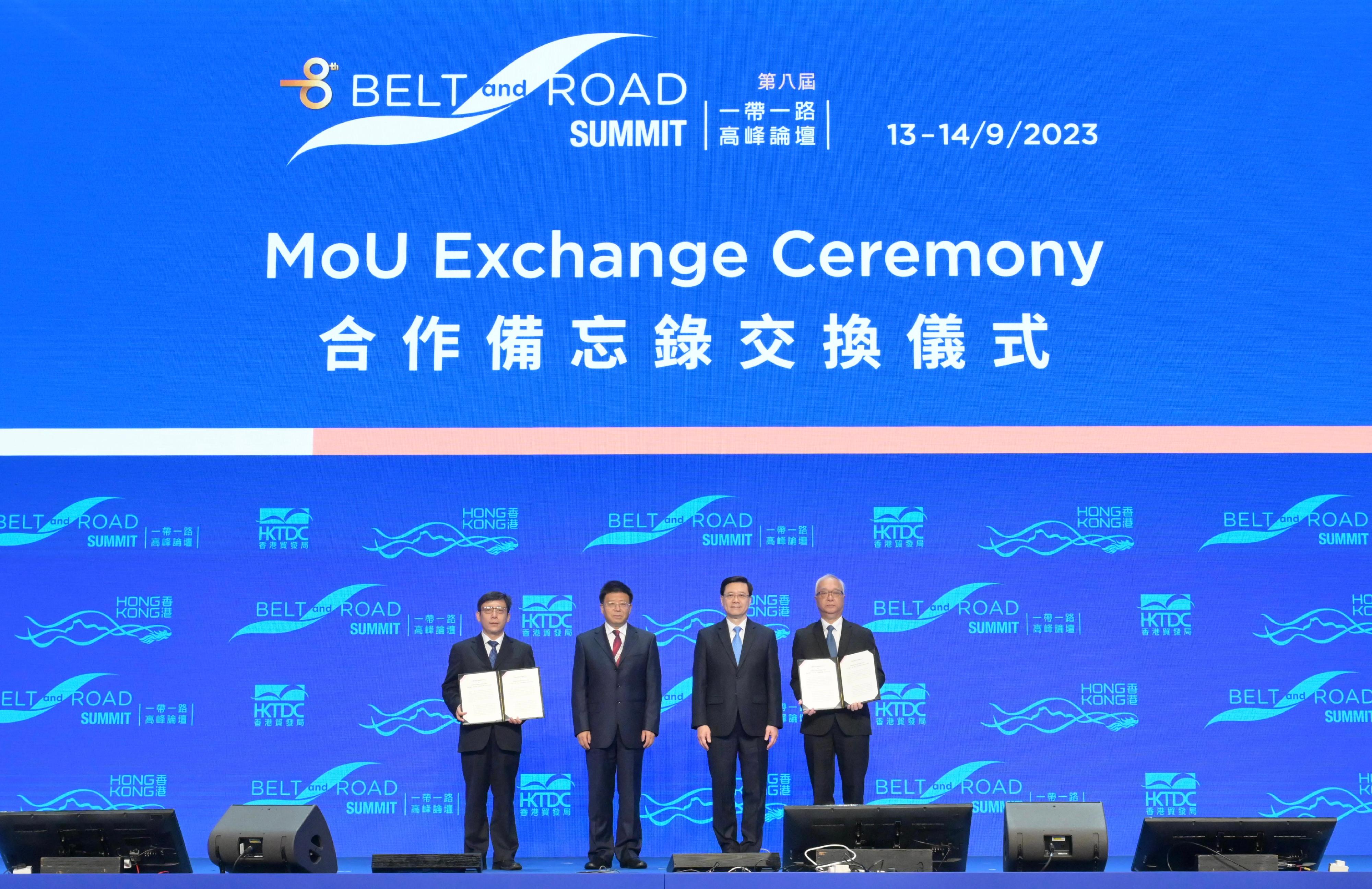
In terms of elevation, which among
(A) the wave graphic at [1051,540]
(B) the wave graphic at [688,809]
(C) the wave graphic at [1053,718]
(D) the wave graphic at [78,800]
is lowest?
(B) the wave graphic at [688,809]

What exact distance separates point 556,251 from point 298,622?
237 centimetres

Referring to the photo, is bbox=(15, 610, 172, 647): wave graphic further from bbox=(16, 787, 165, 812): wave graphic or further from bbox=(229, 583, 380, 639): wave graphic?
bbox=(16, 787, 165, 812): wave graphic

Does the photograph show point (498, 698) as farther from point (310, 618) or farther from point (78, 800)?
point (78, 800)

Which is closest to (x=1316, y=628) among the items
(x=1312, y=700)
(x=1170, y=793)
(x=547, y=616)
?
(x=1312, y=700)

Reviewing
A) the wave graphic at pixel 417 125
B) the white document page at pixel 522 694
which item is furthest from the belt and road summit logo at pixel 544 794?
the wave graphic at pixel 417 125

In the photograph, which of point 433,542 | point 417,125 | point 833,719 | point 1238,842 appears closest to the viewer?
point 1238,842

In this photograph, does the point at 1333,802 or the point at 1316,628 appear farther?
the point at 1316,628

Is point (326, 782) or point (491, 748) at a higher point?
point (491, 748)

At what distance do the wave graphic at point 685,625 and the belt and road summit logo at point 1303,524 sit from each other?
247 centimetres

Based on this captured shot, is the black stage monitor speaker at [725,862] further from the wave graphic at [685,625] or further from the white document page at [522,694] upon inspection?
the wave graphic at [685,625]

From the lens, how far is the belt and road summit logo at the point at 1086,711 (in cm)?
650

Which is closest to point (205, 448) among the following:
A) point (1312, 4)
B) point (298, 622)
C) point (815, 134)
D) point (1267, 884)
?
point (298, 622)

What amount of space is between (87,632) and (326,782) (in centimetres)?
148

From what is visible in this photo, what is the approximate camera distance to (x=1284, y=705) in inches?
256
